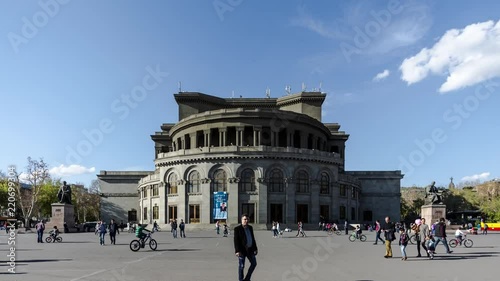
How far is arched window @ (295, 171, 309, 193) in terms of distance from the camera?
5651 cm

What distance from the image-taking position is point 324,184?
58812 millimetres

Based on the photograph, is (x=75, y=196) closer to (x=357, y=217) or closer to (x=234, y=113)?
(x=234, y=113)

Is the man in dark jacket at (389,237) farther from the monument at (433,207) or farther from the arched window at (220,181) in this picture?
the arched window at (220,181)

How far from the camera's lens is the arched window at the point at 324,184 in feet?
191

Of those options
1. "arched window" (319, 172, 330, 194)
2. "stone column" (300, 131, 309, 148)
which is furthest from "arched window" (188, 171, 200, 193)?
"arched window" (319, 172, 330, 194)

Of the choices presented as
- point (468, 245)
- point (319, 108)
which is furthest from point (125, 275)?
point (319, 108)

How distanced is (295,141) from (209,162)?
16292 millimetres

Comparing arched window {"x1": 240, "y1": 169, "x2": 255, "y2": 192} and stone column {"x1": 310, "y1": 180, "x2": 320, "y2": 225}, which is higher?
arched window {"x1": 240, "y1": 169, "x2": 255, "y2": 192}

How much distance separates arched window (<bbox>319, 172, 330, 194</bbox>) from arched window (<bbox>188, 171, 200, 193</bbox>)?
A: 55.8 feet

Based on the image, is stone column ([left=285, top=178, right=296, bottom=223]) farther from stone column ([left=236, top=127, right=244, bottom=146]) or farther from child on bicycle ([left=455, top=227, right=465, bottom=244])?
child on bicycle ([left=455, top=227, right=465, bottom=244])

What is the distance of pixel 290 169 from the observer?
182ft

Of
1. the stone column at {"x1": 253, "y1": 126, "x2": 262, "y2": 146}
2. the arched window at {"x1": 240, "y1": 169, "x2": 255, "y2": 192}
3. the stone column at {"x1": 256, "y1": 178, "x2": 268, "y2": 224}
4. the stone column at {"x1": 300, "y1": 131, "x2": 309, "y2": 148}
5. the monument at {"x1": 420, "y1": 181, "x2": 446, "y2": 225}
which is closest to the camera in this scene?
the monument at {"x1": 420, "y1": 181, "x2": 446, "y2": 225}

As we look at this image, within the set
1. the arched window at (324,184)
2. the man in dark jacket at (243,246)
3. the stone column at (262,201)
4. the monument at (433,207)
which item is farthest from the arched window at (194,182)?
the man in dark jacket at (243,246)

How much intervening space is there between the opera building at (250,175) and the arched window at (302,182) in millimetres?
136
